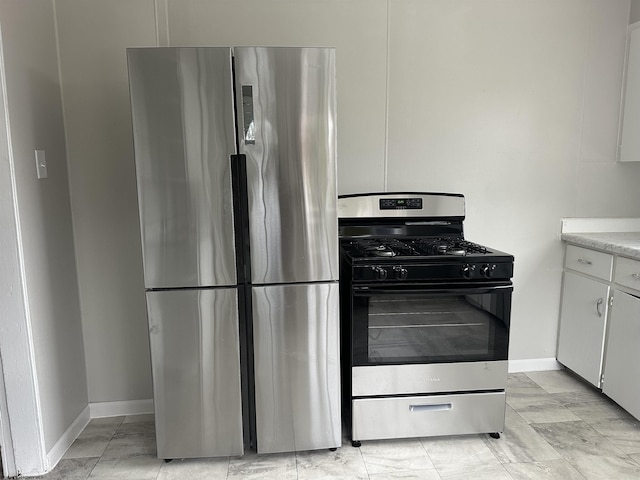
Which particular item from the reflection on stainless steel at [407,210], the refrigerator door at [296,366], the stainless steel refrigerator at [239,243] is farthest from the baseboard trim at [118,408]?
the reflection on stainless steel at [407,210]

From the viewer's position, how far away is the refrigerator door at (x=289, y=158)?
192 centimetres

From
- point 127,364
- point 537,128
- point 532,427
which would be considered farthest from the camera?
point 537,128

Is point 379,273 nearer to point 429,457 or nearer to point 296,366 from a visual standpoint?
point 296,366

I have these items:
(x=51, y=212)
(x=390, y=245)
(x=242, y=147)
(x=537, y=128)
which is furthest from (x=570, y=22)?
(x=51, y=212)

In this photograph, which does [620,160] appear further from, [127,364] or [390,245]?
[127,364]

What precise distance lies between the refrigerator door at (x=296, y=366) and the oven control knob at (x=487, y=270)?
2.32ft

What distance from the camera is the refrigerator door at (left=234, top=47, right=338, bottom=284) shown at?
1.92 m

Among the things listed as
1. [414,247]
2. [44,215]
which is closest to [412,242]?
[414,247]

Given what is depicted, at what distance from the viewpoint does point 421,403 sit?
2.23 metres

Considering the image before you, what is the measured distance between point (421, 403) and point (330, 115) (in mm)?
1456

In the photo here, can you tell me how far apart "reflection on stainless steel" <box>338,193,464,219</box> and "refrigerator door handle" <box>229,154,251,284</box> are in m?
0.74

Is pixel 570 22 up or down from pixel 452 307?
up

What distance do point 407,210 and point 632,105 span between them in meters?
1.53

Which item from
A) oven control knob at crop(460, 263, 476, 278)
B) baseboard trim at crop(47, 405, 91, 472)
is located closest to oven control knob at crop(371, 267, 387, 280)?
oven control knob at crop(460, 263, 476, 278)
